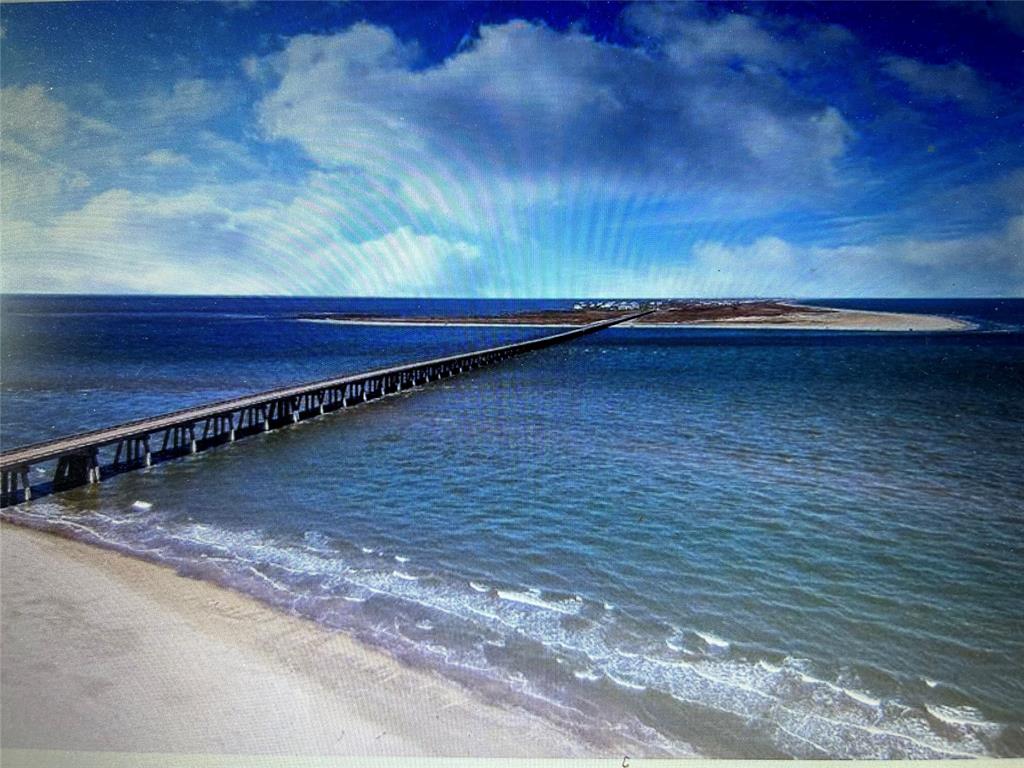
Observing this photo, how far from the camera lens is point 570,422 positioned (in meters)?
20.5

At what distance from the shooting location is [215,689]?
5848 millimetres

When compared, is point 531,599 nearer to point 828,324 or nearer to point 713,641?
point 713,641

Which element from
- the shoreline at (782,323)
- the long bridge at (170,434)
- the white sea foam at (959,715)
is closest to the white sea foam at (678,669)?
the white sea foam at (959,715)

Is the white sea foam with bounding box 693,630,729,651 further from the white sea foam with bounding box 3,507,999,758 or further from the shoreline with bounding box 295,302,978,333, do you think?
the shoreline with bounding box 295,302,978,333

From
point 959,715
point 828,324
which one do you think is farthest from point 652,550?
point 828,324

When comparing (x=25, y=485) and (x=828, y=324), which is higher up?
(x=828, y=324)

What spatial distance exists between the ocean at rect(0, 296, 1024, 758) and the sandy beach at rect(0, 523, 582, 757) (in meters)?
0.42

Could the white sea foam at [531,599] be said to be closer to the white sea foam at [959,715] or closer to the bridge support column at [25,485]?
the white sea foam at [959,715]

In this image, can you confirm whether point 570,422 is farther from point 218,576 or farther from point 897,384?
point 897,384

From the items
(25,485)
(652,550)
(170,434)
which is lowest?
(170,434)

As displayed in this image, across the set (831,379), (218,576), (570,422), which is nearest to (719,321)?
(831,379)

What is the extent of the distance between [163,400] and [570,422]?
1512cm

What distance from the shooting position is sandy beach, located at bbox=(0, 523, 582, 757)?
17.1ft

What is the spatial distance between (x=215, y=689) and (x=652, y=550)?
232 inches
